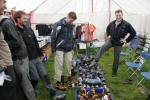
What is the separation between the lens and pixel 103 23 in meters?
14.0

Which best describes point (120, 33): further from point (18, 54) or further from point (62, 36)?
point (18, 54)

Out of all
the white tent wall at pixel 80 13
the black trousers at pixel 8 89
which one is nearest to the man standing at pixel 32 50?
the black trousers at pixel 8 89

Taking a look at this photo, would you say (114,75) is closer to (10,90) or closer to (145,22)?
(10,90)

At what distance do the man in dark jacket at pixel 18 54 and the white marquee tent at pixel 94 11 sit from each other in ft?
27.2

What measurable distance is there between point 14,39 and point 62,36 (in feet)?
5.79

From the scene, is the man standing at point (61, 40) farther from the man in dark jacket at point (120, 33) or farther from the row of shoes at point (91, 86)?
the man in dark jacket at point (120, 33)

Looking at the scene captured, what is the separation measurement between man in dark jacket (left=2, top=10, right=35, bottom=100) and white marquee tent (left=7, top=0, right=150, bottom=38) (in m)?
8.30

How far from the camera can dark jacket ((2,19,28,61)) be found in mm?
4346

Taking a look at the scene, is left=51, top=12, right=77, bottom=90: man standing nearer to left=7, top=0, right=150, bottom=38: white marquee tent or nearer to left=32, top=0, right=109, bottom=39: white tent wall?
left=7, top=0, right=150, bottom=38: white marquee tent

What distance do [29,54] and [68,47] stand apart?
3.91 feet

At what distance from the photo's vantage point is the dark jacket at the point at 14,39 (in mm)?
4346

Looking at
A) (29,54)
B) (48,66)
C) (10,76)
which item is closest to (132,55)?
(48,66)

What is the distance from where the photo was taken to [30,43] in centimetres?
519

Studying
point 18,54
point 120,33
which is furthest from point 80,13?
point 18,54
